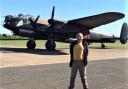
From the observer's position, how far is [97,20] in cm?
3209

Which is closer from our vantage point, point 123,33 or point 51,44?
point 51,44

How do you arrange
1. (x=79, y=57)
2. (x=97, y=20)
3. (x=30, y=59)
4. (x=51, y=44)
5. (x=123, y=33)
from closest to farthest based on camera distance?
(x=79, y=57)
(x=30, y=59)
(x=97, y=20)
(x=51, y=44)
(x=123, y=33)

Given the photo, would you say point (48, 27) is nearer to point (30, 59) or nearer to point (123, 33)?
point (30, 59)

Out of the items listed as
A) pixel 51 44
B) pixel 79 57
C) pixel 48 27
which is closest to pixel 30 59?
pixel 51 44

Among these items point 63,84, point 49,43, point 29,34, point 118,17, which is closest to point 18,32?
point 29,34

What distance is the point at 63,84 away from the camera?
11812mm

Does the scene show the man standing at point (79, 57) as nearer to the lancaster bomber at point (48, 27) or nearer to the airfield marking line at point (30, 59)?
the airfield marking line at point (30, 59)

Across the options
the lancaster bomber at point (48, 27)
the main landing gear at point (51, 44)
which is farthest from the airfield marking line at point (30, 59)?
the lancaster bomber at point (48, 27)

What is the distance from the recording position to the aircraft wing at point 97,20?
3011cm

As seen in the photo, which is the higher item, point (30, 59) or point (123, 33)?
point (123, 33)

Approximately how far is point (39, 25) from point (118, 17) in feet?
26.5

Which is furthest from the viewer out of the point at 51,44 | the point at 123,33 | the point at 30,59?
the point at 123,33

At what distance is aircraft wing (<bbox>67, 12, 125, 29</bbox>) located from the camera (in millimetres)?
30109

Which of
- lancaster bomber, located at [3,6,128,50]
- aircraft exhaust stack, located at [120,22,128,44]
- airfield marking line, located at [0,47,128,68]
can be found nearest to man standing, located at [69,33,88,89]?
airfield marking line, located at [0,47,128,68]
